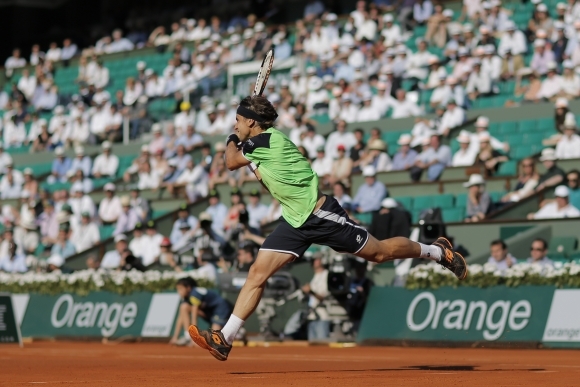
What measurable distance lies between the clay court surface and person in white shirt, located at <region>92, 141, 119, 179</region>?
12.3 meters

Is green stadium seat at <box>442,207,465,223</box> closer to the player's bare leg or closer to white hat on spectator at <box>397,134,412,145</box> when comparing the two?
white hat on spectator at <box>397,134,412,145</box>

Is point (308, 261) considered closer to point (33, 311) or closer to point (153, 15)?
point (33, 311)

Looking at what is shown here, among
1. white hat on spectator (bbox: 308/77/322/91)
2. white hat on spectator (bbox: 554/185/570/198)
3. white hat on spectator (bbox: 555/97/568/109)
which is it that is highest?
white hat on spectator (bbox: 555/97/568/109)

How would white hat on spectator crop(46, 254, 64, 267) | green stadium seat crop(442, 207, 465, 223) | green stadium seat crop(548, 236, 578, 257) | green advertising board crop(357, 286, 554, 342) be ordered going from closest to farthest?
green advertising board crop(357, 286, 554, 342), green stadium seat crop(548, 236, 578, 257), green stadium seat crop(442, 207, 465, 223), white hat on spectator crop(46, 254, 64, 267)

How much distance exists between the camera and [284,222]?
1098 centimetres

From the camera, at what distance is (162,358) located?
15.1 meters

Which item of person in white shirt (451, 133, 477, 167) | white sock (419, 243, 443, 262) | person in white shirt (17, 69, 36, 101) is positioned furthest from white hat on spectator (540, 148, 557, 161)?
person in white shirt (17, 69, 36, 101)

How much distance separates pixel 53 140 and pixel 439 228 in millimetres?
18439

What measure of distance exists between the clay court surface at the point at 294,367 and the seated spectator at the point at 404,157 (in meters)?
5.54

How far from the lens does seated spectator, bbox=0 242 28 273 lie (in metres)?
26.8

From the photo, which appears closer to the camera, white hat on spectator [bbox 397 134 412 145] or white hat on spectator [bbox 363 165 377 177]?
white hat on spectator [bbox 363 165 377 177]

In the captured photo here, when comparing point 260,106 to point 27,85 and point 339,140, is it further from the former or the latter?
point 27,85

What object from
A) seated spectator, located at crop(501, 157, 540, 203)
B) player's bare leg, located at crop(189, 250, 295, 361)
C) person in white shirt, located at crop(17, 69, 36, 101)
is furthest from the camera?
person in white shirt, located at crop(17, 69, 36, 101)

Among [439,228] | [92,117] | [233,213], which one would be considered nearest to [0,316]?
[233,213]
